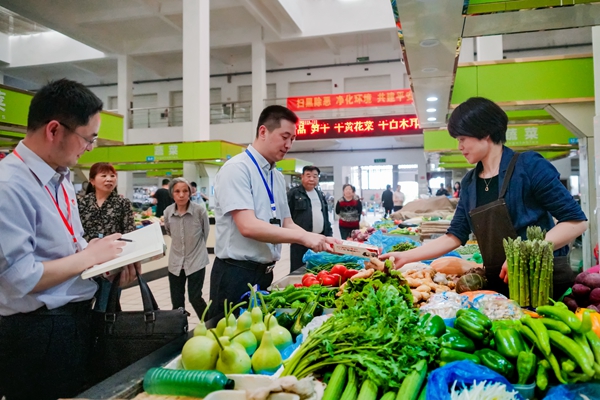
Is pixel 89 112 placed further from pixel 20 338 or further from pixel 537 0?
pixel 537 0

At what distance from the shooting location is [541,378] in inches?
51.1

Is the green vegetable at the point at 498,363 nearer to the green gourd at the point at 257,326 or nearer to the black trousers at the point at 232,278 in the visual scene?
the green gourd at the point at 257,326

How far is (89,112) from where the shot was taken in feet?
Result: 5.57

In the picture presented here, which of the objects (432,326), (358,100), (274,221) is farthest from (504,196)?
(358,100)

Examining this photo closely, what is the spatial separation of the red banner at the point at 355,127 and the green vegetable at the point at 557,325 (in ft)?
44.8

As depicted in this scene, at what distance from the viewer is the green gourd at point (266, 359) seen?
143cm

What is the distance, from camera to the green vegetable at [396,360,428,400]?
1218 mm

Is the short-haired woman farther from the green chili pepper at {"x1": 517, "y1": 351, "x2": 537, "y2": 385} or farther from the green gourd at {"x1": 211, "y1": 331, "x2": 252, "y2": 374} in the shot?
the green chili pepper at {"x1": 517, "y1": 351, "x2": 537, "y2": 385}

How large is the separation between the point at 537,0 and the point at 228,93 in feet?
62.5

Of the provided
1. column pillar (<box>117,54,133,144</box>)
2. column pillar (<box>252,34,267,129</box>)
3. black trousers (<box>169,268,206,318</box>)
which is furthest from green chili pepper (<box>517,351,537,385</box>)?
column pillar (<box>117,54,133,144</box>)

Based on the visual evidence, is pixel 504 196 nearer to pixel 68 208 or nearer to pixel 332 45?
pixel 68 208

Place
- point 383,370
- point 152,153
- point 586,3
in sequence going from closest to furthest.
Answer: point 383,370
point 586,3
point 152,153

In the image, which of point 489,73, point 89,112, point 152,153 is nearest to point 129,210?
point 89,112

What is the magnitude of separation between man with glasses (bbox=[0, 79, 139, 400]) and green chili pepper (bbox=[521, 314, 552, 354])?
152 cm
